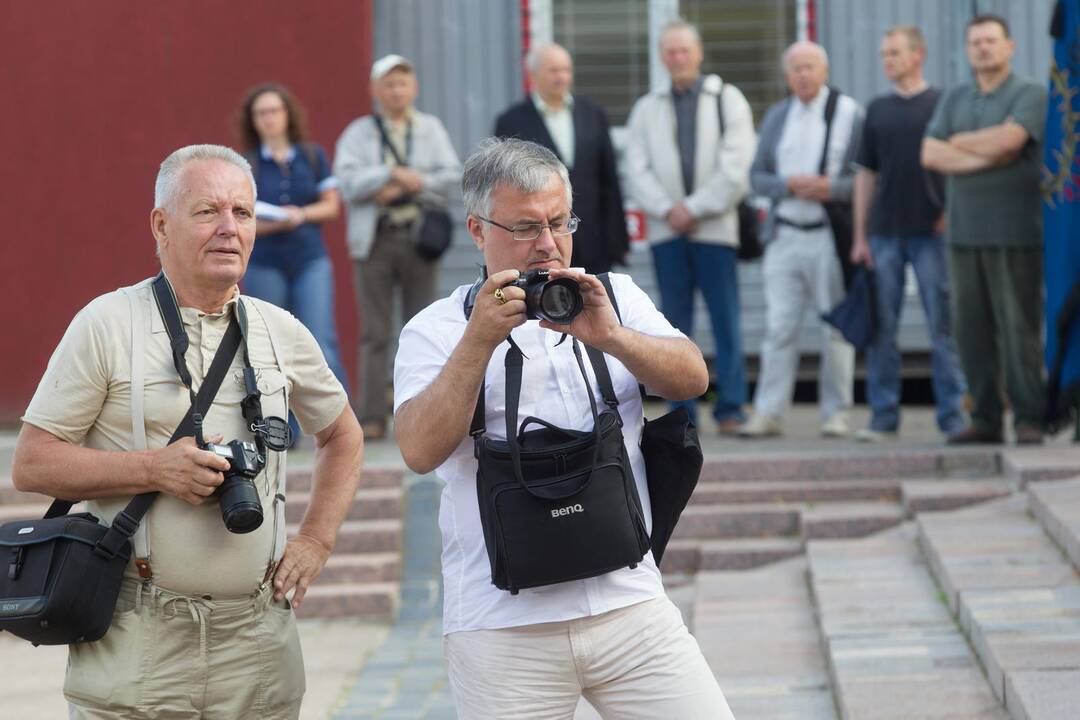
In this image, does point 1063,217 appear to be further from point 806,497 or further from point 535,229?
point 535,229

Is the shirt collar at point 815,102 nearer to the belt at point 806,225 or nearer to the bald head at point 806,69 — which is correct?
the bald head at point 806,69

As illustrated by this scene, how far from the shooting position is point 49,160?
11.4 metres

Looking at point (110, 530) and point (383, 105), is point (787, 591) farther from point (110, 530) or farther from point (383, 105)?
point (110, 530)

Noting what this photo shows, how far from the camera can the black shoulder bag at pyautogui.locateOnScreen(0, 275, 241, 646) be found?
334 cm

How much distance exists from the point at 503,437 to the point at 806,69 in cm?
654

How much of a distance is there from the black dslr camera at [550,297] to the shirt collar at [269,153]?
6294mm

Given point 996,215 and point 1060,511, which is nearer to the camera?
point 1060,511

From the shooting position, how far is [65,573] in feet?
11.0

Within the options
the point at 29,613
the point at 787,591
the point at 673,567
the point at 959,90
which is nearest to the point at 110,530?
the point at 29,613

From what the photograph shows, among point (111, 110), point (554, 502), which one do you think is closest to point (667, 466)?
point (554, 502)

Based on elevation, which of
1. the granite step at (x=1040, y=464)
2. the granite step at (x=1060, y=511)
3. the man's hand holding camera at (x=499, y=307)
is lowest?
the granite step at (x=1040, y=464)

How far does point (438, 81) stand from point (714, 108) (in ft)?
11.3

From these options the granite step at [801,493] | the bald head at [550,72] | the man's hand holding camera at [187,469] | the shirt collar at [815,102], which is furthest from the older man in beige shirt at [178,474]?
the shirt collar at [815,102]

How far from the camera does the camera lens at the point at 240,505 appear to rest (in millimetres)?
3373
